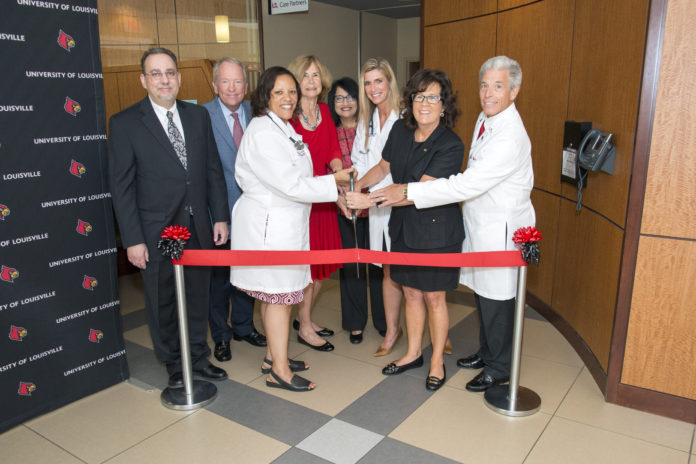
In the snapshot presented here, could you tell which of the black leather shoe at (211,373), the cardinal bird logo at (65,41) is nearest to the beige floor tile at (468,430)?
the black leather shoe at (211,373)

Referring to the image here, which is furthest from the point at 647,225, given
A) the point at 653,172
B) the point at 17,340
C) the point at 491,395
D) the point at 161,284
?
the point at 17,340

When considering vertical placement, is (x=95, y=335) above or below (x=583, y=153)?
below

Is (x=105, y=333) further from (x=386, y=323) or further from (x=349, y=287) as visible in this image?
(x=386, y=323)

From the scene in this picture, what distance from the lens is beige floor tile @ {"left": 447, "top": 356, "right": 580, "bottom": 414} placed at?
2.85 meters

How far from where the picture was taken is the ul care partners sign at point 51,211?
2.48 meters

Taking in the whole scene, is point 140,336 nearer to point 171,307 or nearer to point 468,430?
point 171,307

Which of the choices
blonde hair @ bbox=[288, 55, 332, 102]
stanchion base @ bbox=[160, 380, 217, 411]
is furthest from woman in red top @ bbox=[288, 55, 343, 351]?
stanchion base @ bbox=[160, 380, 217, 411]

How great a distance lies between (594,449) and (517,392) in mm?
442

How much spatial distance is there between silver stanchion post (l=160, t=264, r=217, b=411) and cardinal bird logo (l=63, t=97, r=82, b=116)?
950 mm

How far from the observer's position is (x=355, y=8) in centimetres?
1054

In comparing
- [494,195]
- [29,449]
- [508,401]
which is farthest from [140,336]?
[494,195]

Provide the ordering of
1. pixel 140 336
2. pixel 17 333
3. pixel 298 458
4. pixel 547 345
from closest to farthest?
pixel 298 458 → pixel 17 333 → pixel 547 345 → pixel 140 336

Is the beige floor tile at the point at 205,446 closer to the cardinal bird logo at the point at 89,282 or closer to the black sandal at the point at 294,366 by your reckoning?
the black sandal at the point at 294,366

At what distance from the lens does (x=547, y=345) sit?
3.50 meters
